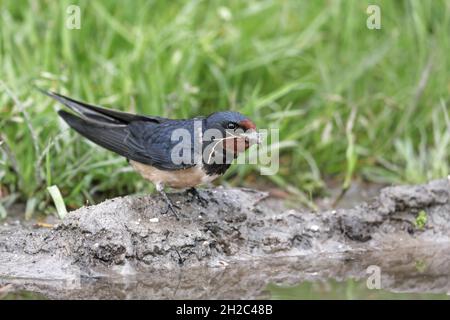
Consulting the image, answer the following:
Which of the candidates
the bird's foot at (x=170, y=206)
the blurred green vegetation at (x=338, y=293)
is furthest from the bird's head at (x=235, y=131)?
the blurred green vegetation at (x=338, y=293)

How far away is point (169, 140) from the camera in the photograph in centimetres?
525

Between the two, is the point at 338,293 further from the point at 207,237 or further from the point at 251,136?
the point at 251,136

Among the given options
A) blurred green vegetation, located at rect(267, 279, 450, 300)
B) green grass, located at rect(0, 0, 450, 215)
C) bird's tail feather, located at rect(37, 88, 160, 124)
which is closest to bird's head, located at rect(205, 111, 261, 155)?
bird's tail feather, located at rect(37, 88, 160, 124)

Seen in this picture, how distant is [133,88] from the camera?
6438 mm

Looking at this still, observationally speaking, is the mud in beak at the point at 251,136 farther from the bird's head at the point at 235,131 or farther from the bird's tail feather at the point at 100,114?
the bird's tail feather at the point at 100,114

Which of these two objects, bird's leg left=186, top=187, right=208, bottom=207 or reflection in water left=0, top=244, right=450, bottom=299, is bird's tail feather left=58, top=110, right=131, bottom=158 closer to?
bird's leg left=186, top=187, right=208, bottom=207

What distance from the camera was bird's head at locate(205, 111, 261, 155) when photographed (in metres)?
4.93

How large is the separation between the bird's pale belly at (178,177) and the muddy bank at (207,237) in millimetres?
110

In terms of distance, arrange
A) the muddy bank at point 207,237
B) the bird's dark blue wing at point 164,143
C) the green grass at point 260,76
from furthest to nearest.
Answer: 1. the green grass at point 260,76
2. the bird's dark blue wing at point 164,143
3. the muddy bank at point 207,237

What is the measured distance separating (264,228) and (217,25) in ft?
8.52

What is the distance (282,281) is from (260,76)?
2845 millimetres

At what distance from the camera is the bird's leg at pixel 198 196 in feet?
16.7

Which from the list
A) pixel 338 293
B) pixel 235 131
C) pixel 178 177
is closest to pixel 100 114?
pixel 178 177

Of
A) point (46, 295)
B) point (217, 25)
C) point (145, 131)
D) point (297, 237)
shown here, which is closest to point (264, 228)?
point (297, 237)
